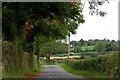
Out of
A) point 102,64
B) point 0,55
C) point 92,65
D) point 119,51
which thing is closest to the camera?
point 0,55

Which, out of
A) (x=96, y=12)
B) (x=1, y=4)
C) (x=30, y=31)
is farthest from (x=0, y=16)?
(x=30, y=31)

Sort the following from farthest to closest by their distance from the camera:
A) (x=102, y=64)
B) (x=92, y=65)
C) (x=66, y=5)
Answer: (x=92, y=65) → (x=102, y=64) → (x=66, y=5)

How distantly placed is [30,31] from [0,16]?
63.6ft

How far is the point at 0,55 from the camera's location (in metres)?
22.1

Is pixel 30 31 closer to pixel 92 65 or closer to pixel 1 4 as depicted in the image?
pixel 92 65

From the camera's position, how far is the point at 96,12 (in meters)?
23.9

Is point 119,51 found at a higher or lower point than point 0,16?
lower

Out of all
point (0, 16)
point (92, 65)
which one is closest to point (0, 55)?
point (0, 16)

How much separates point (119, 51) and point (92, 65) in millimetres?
12829

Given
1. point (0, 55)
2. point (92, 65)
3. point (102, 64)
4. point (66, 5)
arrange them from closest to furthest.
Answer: point (0, 55)
point (66, 5)
point (102, 64)
point (92, 65)

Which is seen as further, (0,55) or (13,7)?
(13,7)

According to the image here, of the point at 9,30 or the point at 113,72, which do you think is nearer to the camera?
the point at 113,72

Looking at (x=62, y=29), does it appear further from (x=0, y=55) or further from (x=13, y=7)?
(x=0, y=55)

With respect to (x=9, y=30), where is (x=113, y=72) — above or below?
below
